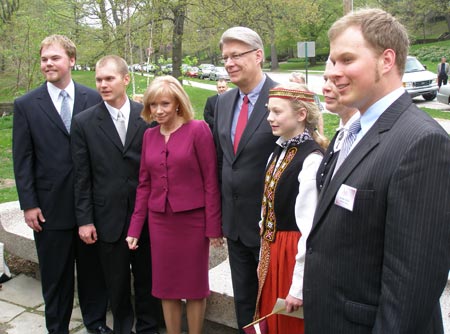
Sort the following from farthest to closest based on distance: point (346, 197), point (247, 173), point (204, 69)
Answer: point (204, 69) → point (247, 173) → point (346, 197)

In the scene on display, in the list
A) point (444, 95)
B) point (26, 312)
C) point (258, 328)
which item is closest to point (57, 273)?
point (26, 312)

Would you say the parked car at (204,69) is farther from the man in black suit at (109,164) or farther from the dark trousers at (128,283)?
the dark trousers at (128,283)

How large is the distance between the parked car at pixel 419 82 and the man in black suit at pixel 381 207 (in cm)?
1712

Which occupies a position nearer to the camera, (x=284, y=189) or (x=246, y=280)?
(x=284, y=189)

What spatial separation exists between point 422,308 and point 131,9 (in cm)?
1236

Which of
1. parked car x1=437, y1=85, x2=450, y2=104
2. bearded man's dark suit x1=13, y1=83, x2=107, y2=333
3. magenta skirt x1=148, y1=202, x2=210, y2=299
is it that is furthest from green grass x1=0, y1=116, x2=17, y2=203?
parked car x1=437, y1=85, x2=450, y2=104

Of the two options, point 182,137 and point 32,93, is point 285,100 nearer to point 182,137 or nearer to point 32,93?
point 182,137

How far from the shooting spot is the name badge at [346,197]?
5.59ft

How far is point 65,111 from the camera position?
3807 mm

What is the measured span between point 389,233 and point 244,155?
149 cm

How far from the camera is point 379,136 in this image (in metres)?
1.70

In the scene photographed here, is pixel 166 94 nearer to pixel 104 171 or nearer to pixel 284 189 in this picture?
pixel 104 171

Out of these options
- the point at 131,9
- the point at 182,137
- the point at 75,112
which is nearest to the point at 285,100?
the point at 182,137

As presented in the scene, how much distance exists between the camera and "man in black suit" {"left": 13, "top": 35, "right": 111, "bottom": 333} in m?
3.68
